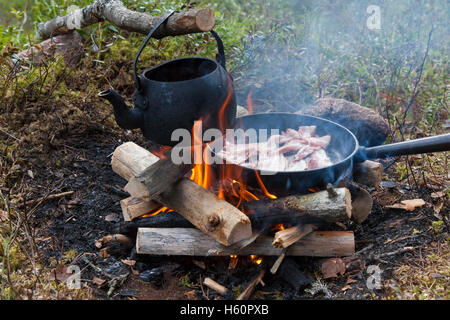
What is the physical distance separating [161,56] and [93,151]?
1687 mm

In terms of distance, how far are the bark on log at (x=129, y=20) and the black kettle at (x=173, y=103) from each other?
0.10 meters

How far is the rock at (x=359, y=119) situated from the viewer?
4160 millimetres

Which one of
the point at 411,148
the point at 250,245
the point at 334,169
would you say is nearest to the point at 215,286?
the point at 250,245

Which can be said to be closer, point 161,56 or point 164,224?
point 164,224

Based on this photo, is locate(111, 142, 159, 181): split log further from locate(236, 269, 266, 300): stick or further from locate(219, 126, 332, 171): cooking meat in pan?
locate(236, 269, 266, 300): stick

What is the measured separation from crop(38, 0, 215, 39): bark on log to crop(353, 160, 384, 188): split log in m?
1.60

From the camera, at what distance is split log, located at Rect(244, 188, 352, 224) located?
2.85 m

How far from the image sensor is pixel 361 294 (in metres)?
2.74

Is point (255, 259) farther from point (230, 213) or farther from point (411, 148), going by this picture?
point (411, 148)

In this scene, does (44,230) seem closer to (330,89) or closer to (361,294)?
(361,294)

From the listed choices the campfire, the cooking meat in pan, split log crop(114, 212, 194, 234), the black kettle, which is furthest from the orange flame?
the black kettle

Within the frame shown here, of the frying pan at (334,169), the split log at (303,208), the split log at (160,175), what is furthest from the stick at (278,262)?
the split log at (160,175)
